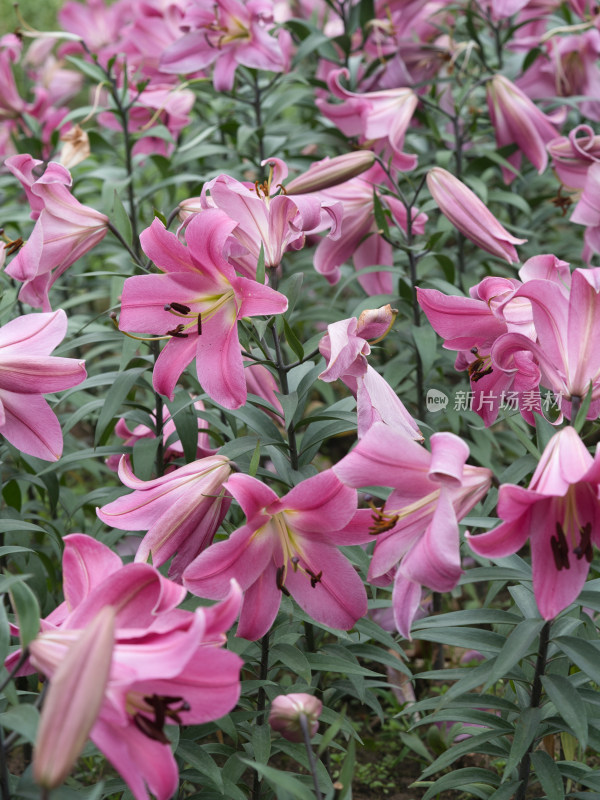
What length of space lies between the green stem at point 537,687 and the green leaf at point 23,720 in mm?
591

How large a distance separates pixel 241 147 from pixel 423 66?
597 mm

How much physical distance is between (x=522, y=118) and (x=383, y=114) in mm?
316

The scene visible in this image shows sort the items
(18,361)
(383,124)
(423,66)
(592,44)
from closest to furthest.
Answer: (18,361) → (383,124) → (592,44) → (423,66)

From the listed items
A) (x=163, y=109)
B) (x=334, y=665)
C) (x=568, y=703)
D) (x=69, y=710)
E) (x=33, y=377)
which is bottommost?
(x=334, y=665)

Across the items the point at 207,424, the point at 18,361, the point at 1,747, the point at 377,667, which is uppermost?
the point at 18,361

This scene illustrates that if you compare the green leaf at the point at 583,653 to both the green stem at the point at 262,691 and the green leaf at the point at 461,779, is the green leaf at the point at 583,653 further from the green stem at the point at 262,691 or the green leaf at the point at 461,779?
the green stem at the point at 262,691

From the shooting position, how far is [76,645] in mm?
674

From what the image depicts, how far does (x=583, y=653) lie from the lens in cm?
101

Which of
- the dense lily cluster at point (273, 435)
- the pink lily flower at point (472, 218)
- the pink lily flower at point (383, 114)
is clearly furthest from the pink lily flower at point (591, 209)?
the pink lily flower at point (383, 114)

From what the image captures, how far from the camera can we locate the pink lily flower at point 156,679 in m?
0.73

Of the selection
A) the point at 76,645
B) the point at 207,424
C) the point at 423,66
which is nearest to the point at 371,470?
the point at 76,645

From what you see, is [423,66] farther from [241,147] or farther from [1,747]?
[1,747]

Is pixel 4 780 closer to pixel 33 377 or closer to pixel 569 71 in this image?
pixel 33 377

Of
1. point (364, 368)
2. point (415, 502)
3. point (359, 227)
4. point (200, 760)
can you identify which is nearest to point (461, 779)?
point (200, 760)
